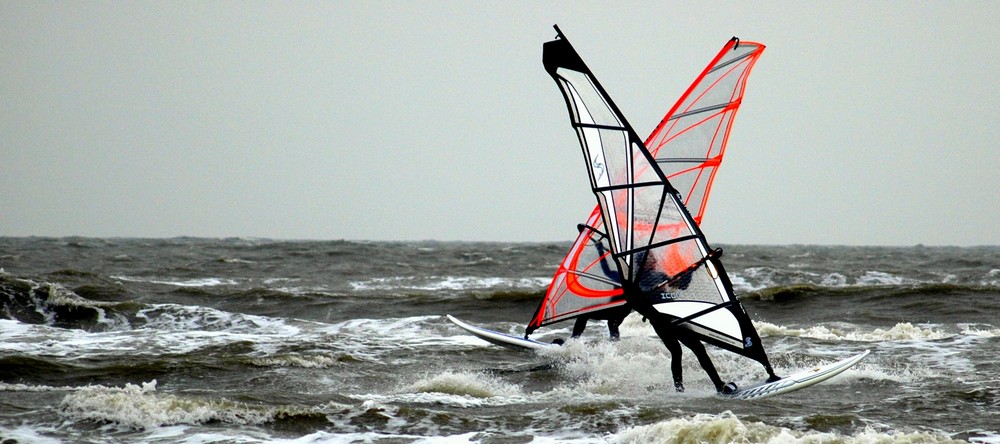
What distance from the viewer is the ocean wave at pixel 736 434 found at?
6.11 metres

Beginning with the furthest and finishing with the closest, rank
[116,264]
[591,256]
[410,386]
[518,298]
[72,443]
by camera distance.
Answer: [116,264]
[518,298]
[591,256]
[410,386]
[72,443]

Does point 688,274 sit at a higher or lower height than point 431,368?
higher

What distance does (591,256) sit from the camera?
10227 mm

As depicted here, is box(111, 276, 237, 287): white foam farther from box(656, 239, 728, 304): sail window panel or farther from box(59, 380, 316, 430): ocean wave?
box(656, 239, 728, 304): sail window panel

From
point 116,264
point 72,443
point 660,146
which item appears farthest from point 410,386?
point 116,264

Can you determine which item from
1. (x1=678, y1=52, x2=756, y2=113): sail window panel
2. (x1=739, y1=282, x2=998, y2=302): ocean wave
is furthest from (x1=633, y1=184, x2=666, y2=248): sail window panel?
(x1=739, y1=282, x2=998, y2=302): ocean wave

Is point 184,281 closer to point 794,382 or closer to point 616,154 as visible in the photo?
point 616,154

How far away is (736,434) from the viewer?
242 inches

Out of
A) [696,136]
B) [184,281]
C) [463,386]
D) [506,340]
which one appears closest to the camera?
[463,386]

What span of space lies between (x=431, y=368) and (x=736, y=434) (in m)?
4.50

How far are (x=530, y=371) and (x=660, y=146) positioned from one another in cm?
296

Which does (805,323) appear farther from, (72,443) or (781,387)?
(72,443)

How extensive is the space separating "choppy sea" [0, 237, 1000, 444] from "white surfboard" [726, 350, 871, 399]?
0.38 feet

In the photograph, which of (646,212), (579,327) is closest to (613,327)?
(579,327)
